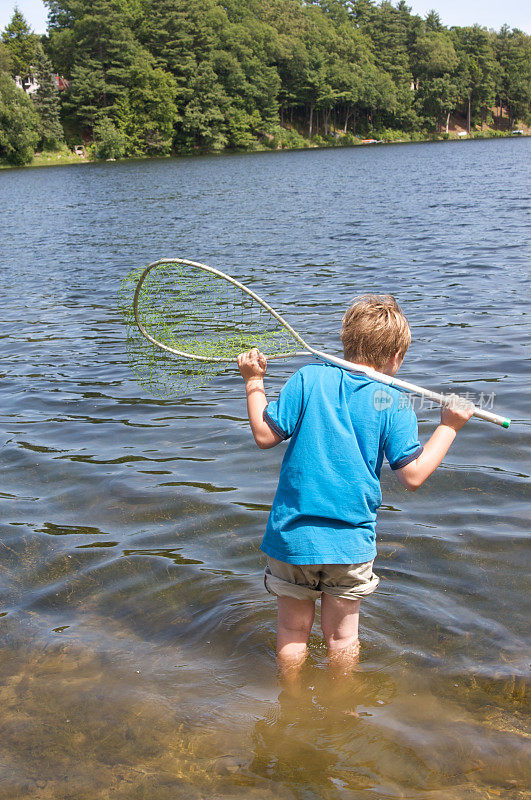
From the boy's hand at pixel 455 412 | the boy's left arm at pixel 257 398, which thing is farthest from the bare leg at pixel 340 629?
the boy's hand at pixel 455 412

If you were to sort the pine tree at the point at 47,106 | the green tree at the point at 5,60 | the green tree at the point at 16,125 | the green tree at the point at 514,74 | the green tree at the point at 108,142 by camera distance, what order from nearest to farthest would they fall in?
the green tree at the point at 16,125 → the green tree at the point at 108,142 → the pine tree at the point at 47,106 → the green tree at the point at 5,60 → the green tree at the point at 514,74

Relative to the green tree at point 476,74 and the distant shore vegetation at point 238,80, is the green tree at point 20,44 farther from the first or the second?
the green tree at point 476,74

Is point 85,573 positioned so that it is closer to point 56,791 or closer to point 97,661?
point 97,661

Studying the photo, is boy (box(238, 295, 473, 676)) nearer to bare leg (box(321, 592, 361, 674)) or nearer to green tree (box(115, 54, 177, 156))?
bare leg (box(321, 592, 361, 674))

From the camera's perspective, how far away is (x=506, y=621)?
4273mm

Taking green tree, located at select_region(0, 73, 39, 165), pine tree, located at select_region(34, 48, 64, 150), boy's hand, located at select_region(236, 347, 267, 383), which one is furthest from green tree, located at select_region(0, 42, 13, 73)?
boy's hand, located at select_region(236, 347, 267, 383)

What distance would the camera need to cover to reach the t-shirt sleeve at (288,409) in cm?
323

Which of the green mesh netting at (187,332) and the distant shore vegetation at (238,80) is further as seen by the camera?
the distant shore vegetation at (238,80)

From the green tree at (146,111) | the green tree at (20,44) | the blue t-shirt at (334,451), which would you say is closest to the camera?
the blue t-shirt at (334,451)

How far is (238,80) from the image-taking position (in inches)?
3772

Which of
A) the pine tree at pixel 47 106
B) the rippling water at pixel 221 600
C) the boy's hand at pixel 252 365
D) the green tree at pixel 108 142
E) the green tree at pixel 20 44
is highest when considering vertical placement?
the green tree at pixel 20 44

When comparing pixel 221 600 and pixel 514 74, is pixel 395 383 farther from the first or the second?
pixel 514 74

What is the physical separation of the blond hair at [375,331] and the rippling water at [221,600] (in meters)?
1.74

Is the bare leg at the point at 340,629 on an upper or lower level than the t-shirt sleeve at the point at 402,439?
lower
